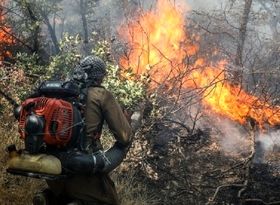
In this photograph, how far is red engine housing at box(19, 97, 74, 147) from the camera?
3.20 m

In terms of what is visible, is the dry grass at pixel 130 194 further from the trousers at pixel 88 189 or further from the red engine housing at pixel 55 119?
the red engine housing at pixel 55 119

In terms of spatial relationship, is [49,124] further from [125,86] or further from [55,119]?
[125,86]

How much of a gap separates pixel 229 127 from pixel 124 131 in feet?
25.2

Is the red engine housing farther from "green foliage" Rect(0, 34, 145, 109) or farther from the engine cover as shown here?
"green foliage" Rect(0, 34, 145, 109)

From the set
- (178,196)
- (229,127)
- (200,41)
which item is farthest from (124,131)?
(200,41)

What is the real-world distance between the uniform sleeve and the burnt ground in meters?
3.84

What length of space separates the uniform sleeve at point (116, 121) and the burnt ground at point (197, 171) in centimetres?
384

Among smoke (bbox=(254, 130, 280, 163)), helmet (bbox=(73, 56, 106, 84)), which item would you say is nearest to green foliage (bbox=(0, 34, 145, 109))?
smoke (bbox=(254, 130, 280, 163))

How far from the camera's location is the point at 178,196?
24.1 feet

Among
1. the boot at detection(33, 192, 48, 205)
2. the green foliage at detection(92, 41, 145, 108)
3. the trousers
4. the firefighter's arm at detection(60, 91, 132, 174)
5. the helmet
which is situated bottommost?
the boot at detection(33, 192, 48, 205)

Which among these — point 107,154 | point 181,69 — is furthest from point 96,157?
point 181,69

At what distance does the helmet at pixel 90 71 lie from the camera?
3602mm

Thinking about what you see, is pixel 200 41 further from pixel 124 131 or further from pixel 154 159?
pixel 124 131

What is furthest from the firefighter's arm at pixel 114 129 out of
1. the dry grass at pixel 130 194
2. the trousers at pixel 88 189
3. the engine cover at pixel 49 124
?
the dry grass at pixel 130 194
